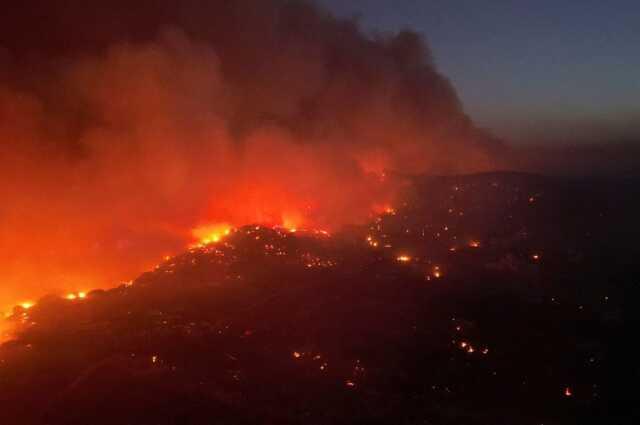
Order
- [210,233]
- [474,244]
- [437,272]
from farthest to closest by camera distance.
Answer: [474,244], [210,233], [437,272]

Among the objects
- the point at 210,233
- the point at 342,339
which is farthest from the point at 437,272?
the point at 210,233

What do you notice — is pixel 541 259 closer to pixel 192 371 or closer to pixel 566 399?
pixel 566 399

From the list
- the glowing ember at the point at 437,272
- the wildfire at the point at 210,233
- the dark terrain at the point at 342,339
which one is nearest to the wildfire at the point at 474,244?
the dark terrain at the point at 342,339

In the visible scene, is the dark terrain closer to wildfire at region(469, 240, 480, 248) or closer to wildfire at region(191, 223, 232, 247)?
wildfire at region(469, 240, 480, 248)

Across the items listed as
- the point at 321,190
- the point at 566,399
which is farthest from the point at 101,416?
the point at 321,190

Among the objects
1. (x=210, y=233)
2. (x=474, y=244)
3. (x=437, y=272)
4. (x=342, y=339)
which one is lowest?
(x=342, y=339)

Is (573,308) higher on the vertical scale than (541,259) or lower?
lower

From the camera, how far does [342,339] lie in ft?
48.0

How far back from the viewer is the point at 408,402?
39.2 feet

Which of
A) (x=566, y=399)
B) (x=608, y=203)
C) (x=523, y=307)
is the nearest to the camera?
(x=566, y=399)

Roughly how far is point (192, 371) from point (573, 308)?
13329mm

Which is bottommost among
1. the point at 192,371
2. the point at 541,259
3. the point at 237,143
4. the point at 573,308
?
the point at 192,371

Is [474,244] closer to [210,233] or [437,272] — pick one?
[437,272]

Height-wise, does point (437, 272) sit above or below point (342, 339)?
above
